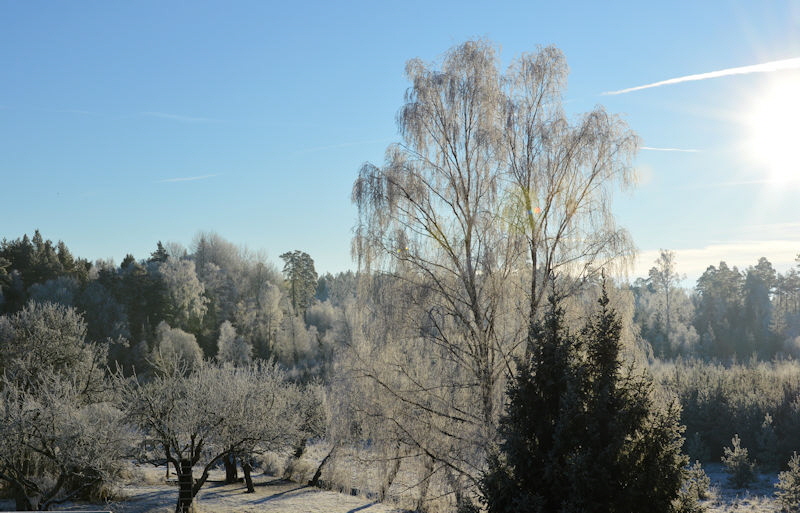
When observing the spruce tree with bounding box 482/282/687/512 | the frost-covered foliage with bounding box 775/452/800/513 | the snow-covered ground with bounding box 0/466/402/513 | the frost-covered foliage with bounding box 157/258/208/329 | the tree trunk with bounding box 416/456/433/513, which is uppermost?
the frost-covered foliage with bounding box 157/258/208/329

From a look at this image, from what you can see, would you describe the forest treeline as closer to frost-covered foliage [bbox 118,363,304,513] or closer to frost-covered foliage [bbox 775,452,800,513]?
frost-covered foliage [bbox 118,363,304,513]

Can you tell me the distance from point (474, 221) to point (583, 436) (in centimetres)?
555

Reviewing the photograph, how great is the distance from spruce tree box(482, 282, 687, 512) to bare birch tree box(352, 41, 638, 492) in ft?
12.9

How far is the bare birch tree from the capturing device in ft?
38.7

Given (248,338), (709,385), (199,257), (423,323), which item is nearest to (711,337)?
(709,385)

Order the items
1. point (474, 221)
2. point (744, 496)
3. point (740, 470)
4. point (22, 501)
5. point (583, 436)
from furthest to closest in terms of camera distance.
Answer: point (740, 470) → point (744, 496) → point (22, 501) → point (474, 221) → point (583, 436)

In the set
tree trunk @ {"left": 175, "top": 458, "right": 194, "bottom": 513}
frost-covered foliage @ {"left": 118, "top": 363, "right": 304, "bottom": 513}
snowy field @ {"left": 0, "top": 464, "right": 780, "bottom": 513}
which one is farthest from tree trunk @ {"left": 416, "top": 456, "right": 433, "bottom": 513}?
tree trunk @ {"left": 175, "top": 458, "right": 194, "bottom": 513}

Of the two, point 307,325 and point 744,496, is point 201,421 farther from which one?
point 307,325

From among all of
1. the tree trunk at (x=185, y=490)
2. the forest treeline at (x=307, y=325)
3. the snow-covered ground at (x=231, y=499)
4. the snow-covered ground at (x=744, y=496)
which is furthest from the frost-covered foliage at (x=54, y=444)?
the snow-covered ground at (x=744, y=496)

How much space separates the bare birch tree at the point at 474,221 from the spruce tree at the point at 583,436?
3944mm

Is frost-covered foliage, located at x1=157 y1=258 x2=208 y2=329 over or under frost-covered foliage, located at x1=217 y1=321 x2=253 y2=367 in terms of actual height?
over

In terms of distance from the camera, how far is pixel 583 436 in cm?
709

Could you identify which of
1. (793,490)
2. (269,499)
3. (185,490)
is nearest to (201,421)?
(185,490)

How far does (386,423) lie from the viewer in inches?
Result: 472
